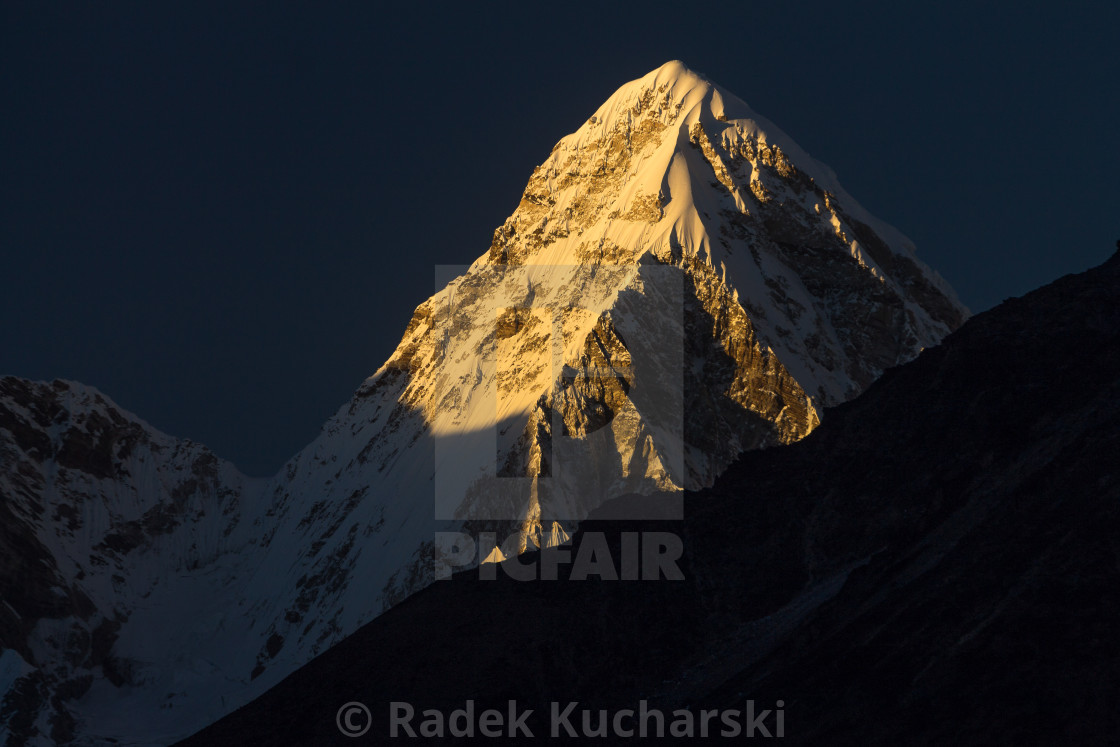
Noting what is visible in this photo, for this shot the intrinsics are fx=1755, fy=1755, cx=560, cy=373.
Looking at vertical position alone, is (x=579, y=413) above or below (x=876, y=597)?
above

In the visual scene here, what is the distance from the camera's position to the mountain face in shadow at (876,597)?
52.3 m

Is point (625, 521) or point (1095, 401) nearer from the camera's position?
point (1095, 401)

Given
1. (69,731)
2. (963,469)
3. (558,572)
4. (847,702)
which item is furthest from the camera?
(69,731)

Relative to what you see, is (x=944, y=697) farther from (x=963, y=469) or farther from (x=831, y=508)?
(x=831, y=508)

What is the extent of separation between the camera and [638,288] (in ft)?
624

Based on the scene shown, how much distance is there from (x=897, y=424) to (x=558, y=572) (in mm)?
17367

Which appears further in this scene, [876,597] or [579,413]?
[579,413]

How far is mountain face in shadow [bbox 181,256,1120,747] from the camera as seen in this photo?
52312 mm

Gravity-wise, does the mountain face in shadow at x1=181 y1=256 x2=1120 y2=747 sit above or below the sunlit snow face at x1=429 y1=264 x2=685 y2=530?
below

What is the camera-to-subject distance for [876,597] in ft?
209

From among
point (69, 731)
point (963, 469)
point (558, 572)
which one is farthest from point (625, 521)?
point (69, 731)

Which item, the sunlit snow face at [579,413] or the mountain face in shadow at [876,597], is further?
the sunlit snow face at [579,413]

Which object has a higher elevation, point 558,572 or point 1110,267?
point 1110,267

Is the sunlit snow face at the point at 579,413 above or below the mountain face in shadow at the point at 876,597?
above
